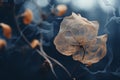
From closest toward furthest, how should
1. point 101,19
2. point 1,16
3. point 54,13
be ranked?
point 1,16, point 54,13, point 101,19

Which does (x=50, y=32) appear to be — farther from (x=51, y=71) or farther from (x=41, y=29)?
(x=51, y=71)

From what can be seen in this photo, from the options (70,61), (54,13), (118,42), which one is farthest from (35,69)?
(118,42)

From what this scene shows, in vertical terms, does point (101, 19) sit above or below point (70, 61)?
above

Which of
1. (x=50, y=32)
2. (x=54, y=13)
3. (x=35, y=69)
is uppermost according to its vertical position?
(x=54, y=13)

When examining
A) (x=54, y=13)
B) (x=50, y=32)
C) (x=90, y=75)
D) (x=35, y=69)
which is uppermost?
(x=54, y=13)

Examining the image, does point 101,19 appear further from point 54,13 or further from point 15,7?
point 15,7

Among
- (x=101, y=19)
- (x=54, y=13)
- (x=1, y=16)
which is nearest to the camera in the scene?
(x=1, y=16)

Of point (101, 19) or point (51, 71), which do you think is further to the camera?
point (101, 19)

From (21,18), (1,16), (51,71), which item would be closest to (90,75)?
(51,71)

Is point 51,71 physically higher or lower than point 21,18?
lower
